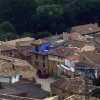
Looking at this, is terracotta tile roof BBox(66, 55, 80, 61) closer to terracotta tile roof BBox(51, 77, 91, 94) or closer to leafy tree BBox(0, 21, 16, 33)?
terracotta tile roof BBox(51, 77, 91, 94)

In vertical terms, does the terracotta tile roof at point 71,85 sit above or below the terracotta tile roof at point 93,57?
below

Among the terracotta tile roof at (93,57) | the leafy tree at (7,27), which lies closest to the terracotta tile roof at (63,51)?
the terracotta tile roof at (93,57)

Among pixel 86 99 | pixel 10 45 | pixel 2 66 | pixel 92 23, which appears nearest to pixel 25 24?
pixel 92 23

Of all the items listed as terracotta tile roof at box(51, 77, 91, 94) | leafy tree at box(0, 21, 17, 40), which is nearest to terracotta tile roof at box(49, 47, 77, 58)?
terracotta tile roof at box(51, 77, 91, 94)

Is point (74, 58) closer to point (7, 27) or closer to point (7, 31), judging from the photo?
point (7, 31)

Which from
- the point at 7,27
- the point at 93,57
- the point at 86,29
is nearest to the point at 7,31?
the point at 7,27

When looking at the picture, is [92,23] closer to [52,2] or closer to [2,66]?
[52,2]

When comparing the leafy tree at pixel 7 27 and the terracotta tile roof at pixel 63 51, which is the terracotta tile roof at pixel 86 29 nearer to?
the leafy tree at pixel 7 27

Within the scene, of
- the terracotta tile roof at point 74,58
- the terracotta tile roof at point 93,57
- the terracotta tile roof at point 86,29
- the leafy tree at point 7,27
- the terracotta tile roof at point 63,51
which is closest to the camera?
the terracotta tile roof at point 93,57
